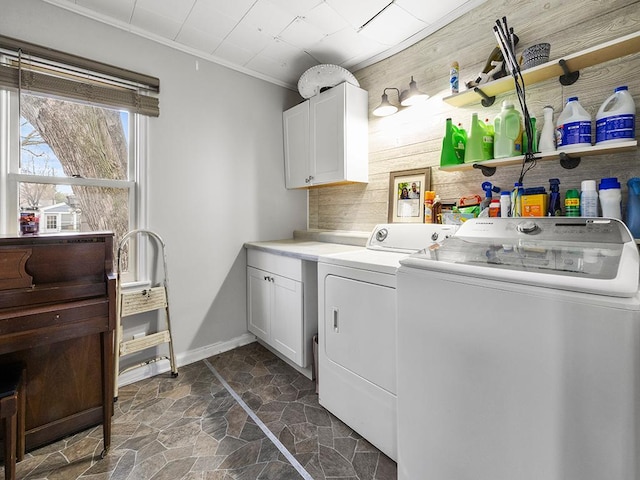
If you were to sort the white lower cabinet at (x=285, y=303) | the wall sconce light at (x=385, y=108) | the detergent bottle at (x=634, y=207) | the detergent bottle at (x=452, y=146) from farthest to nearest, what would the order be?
the wall sconce light at (x=385, y=108)
the white lower cabinet at (x=285, y=303)
the detergent bottle at (x=452, y=146)
the detergent bottle at (x=634, y=207)

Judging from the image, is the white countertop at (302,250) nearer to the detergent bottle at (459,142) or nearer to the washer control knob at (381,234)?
the washer control knob at (381,234)

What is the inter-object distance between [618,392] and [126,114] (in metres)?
2.91

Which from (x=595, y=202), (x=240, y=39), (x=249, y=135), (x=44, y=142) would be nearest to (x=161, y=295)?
(x=44, y=142)

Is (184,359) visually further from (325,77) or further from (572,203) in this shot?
(572,203)

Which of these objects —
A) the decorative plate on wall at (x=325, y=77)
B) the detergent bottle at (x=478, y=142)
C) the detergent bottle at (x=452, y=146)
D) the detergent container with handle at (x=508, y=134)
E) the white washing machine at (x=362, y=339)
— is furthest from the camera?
the decorative plate on wall at (x=325, y=77)

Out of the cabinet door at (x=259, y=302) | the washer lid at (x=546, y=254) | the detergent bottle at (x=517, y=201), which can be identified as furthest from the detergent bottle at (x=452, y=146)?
the cabinet door at (x=259, y=302)

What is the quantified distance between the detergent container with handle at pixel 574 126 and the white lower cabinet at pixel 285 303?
→ 5.07 ft

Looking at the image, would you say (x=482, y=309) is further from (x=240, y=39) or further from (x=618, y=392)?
(x=240, y=39)

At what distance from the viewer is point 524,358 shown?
0.83m

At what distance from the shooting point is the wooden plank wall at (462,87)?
1.38 m

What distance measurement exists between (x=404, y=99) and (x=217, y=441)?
247cm

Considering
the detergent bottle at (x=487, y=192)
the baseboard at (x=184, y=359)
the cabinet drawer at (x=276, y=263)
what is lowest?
the baseboard at (x=184, y=359)

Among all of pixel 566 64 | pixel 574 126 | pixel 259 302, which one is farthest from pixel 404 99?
pixel 259 302

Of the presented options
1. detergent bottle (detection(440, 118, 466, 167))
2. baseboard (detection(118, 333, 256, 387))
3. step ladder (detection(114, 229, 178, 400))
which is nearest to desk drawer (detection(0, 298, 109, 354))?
step ladder (detection(114, 229, 178, 400))
